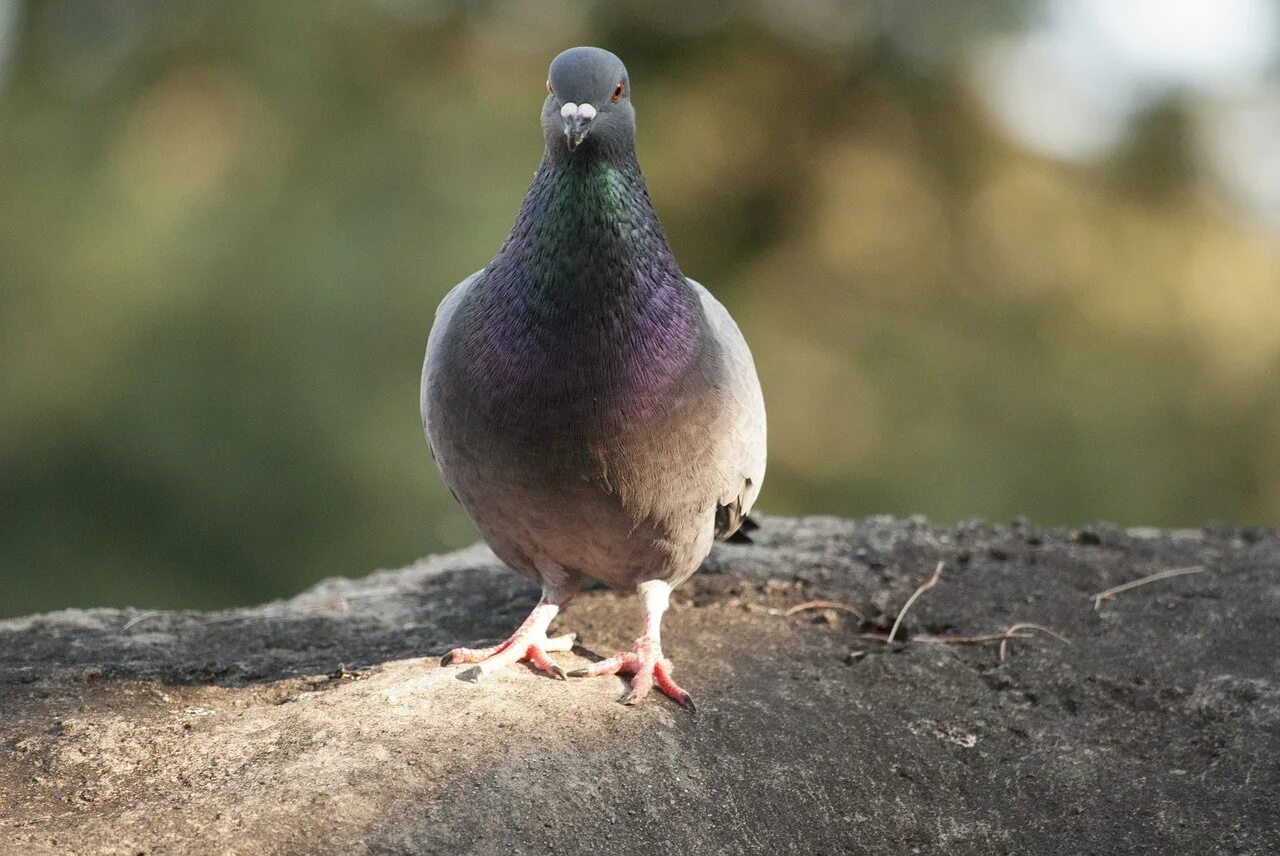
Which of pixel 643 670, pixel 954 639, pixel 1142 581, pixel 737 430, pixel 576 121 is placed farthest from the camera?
pixel 1142 581

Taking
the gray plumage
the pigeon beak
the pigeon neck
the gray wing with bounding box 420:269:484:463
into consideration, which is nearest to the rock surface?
the gray plumage

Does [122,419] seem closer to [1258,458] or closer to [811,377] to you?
[811,377]

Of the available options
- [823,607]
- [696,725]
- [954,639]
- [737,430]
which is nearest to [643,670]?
[696,725]

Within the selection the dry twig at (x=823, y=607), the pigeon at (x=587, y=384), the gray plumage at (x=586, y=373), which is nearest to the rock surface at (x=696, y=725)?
the dry twig at (x=823, y=607)

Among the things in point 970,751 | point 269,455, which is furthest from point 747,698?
point 269,455

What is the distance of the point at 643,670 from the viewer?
3254mm

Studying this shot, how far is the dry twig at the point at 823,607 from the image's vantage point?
3994 mm

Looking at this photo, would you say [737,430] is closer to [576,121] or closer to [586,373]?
[586,373]

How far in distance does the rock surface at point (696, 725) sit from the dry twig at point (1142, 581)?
0.10 ft

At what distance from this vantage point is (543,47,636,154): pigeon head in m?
3.09

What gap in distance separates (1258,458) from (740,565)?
19.1ft

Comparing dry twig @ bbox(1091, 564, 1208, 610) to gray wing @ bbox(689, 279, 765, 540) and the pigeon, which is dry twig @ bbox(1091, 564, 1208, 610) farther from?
the pigeon

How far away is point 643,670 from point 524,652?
0.32 metres

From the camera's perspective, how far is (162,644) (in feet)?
12.2
